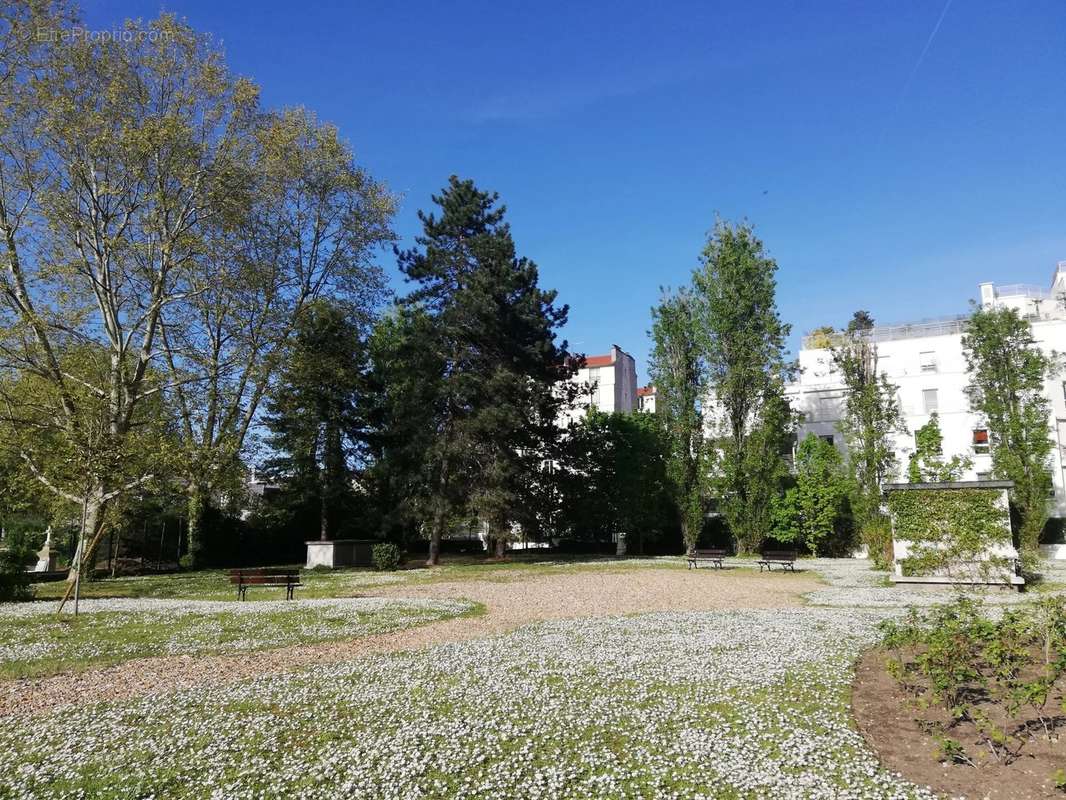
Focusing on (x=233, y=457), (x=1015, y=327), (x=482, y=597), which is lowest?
(x=482, y=597)

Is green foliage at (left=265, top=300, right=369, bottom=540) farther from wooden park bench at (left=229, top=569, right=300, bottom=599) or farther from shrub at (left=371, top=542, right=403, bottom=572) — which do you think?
wooden park bench at (left=229, top=569, right=300, bottom=599)

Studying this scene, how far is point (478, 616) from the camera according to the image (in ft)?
56.3

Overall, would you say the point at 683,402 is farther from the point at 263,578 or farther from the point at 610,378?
the point at 610,378

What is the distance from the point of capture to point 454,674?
10.2 meters

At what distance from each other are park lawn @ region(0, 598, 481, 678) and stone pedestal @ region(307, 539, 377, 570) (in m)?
15.1

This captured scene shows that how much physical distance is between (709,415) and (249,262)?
93.8 ft

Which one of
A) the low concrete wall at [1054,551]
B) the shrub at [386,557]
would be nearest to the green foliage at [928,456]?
the low concrete wall at [1054,551]

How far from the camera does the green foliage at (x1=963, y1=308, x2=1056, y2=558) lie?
39.3 metres

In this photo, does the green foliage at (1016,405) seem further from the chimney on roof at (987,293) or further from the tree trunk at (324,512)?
the tree trunk at (324,512)

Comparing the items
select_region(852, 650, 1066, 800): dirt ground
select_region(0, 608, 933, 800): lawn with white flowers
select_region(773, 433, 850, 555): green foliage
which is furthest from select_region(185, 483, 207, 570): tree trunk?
select_region(852, 650, 1066, 800): dirt ground

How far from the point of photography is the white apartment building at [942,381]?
4875 cm

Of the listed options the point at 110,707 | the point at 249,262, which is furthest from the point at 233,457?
the point at 110,707

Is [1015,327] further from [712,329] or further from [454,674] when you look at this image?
[454,674]

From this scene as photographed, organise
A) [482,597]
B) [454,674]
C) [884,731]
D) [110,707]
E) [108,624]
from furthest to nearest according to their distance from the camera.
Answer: [482,597] < [108,624] < [454,674] < [110,707] < [884,731]
